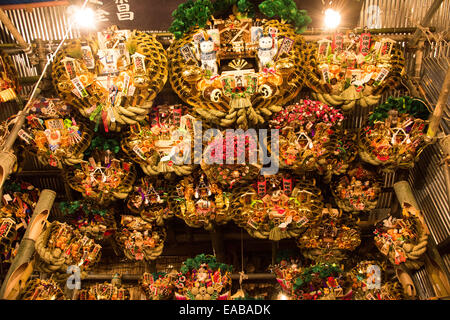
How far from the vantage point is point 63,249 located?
8.71 ft

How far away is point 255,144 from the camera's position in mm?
2352

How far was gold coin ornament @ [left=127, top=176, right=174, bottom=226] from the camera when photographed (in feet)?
8.95

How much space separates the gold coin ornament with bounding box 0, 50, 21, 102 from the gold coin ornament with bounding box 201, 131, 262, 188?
147 cm

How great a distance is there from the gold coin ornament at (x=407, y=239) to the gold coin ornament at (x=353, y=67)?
838mm

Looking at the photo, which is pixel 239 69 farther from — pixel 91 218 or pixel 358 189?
pixel 91 218

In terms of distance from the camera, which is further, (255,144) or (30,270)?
(30,270)

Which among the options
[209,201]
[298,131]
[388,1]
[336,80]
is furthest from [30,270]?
[388,1]

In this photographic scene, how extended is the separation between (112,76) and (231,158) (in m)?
0.93

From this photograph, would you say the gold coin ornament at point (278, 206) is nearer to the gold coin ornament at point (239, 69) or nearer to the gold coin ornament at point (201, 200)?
the gold coin ornament at point (201, 200)

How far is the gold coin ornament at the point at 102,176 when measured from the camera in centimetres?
261

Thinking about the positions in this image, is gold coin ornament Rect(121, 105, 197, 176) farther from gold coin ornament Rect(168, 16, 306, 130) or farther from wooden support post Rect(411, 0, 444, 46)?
wooden support post Rect(411, 0, 444, 46)

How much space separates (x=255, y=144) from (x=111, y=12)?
4.58 feet

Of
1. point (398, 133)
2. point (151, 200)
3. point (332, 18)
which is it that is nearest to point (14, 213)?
point (151, 200)

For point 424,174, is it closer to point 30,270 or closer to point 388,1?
point 388,1
